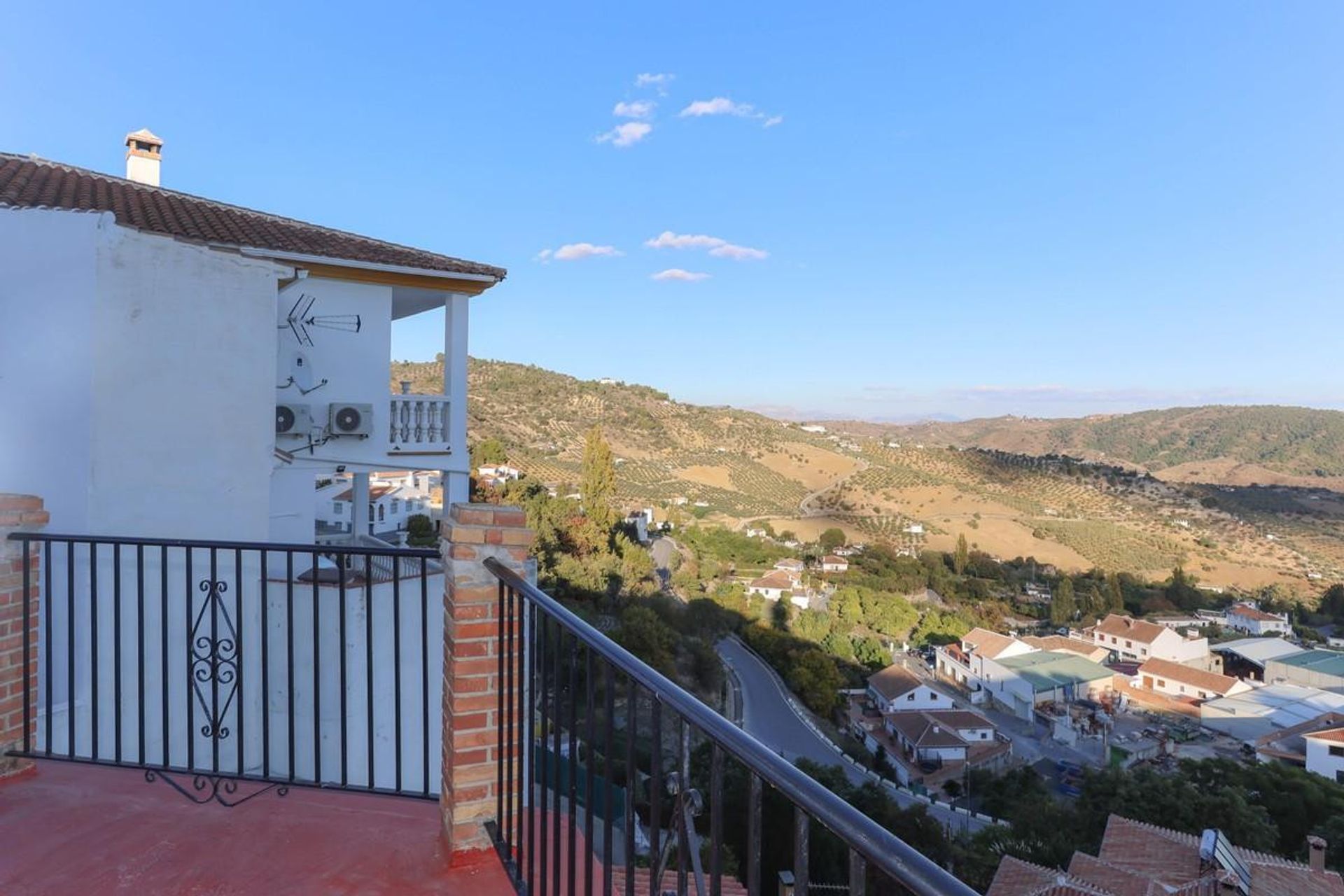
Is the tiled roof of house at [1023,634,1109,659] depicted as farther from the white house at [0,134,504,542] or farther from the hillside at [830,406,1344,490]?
the hillside at [830,406,1344,490]

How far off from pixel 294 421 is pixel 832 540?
42471mm

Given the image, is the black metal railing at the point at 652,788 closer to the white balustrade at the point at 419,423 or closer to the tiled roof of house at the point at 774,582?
the white balustrade at the point at 419,423

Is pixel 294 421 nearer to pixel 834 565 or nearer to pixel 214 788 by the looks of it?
pixel 214 788

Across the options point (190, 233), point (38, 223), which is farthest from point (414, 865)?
point (190, 233)

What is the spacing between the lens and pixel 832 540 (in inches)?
1859

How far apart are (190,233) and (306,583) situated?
11.4 ft

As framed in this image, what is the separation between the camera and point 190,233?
268 inches

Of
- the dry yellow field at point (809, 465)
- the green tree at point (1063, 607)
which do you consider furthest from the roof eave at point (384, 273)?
the dry yellow field at point (809, 465)

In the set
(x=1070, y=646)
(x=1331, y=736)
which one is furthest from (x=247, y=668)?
(x=1070, y=646)

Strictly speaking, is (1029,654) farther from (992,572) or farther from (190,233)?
(190,233)

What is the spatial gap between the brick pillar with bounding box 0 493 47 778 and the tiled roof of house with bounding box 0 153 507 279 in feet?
10.9

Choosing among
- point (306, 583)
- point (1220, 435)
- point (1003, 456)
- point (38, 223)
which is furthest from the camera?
point (1220, 435)

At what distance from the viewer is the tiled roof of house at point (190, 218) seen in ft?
21.4

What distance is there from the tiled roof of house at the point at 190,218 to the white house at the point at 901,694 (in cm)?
2258
